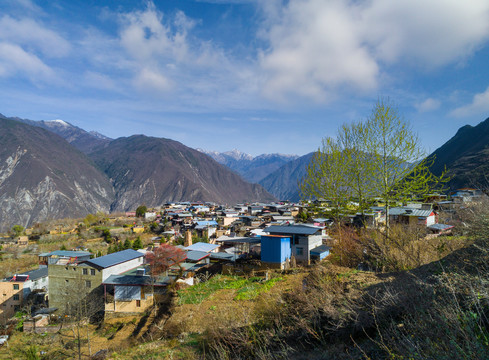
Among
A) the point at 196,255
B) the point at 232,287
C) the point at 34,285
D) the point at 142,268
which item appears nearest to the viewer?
the point at 232,287

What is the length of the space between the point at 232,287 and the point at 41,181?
11807cm

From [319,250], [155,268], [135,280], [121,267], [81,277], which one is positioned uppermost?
[319,250]

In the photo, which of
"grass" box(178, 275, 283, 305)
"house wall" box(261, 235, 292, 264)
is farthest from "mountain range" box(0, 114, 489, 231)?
"grass" box(178, 275, 283, 305)

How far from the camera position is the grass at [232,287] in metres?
9.71

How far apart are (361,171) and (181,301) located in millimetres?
9651

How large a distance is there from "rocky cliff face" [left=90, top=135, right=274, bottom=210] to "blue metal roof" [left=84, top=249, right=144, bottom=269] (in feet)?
345

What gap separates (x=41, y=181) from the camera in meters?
100

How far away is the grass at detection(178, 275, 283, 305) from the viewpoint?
9713mm

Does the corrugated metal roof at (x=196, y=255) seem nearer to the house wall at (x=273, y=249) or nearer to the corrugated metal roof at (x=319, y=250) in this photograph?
the house wall at (x=273, y=249)

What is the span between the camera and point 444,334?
3.07m

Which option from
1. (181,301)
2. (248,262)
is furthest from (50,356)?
(248,262)

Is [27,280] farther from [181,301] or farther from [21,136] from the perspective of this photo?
[21,136]

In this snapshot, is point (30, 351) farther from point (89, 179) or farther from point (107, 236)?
point (89, 179)

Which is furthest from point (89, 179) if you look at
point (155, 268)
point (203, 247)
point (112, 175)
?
point (155, 268)
